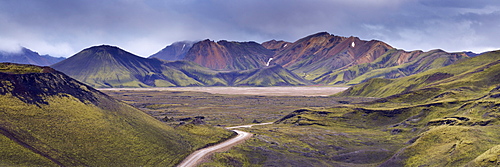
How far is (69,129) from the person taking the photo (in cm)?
8406

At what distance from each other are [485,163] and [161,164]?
68.0 meters

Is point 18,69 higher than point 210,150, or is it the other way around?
point 18,69

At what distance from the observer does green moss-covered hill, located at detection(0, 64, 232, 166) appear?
72.9 m

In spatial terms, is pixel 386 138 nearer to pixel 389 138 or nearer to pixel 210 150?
pixel 389 138

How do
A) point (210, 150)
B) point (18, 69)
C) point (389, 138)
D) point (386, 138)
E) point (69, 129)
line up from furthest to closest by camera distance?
point (386, 138) < point (389, 138) < point (210, 150) < point (18, 69) < point (69, 129)

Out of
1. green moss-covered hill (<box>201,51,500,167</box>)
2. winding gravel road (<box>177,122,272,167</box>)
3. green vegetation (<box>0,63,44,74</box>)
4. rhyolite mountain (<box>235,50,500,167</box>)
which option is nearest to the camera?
rhyolite mountain (<box>235,50,500,167</box>)

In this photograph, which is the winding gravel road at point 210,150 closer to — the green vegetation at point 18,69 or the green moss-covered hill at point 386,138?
the green moss-covered hill at point 386,138

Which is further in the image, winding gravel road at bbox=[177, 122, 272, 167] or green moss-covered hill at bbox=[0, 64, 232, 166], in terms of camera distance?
winding gravel road at bbox=[177, 122, 272, 167]

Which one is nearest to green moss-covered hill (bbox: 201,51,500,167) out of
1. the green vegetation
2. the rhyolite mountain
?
the rhyolite mountain

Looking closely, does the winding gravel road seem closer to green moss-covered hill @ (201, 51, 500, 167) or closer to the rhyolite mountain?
green moss-covered hill @ (201, 51, 500, 167)

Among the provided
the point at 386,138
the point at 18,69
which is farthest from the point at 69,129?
the point at 386,138

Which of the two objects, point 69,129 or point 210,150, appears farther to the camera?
point 210,150

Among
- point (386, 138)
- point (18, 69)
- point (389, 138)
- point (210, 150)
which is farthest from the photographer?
point (386, 138)

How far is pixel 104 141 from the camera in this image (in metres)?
87.2
